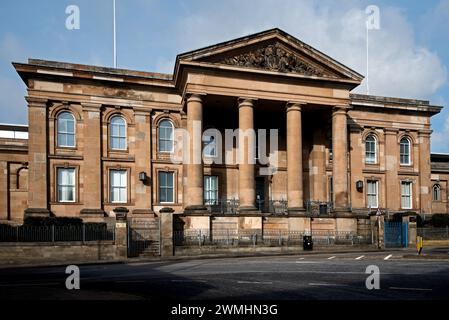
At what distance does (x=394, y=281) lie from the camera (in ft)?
44.9

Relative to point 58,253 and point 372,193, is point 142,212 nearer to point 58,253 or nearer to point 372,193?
point 58,253

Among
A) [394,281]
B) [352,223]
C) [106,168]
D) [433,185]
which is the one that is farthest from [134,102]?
[433,185]

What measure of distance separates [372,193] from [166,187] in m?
17.6

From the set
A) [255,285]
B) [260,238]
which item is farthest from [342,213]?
[255,285]

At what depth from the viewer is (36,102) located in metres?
31.2

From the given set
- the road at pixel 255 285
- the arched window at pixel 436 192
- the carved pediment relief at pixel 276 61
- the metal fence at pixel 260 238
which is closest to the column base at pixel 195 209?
the metal fence at pixel 260 238

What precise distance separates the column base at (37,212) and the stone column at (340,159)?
63.4ft

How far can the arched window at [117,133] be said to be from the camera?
110 ft

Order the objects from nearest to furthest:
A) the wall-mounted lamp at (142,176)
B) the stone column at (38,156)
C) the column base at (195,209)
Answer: the column base at (195,209) → the stone column at (38,156) → the wall-mounted lamp at (142,176)

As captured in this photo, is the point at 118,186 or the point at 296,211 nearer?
the point at 296,211

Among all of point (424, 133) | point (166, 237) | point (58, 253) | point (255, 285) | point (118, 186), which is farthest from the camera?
point (424, 133)

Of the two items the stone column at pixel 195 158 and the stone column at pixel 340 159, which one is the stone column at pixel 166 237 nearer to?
the stone column at pixel 195 158

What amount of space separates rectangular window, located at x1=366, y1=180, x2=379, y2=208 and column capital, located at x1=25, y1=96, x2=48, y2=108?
26.2 m

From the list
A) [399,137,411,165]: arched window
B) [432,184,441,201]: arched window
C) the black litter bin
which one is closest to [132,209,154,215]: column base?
the black litter bin
